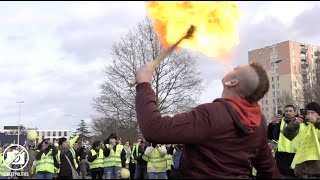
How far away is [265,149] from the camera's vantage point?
3.59m

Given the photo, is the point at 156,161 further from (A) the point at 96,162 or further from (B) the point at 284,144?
(B) the point at 284,144

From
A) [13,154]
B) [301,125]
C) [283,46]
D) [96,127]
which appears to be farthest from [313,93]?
[283,46]

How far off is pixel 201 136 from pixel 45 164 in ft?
37.7

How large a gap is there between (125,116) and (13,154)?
88.4ft

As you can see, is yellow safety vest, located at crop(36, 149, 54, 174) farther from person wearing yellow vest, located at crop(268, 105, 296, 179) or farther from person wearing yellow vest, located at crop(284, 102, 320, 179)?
person wearing yellow vest, located at crop(284, 102, 320, 179)

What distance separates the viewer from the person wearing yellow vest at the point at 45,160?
1380cm

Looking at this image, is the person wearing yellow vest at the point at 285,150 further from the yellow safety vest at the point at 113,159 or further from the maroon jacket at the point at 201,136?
the yellow safety vest at the point at 113,159

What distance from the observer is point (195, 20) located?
3.57m

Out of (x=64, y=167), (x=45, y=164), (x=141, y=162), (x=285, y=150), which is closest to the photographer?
(x=285, y=150)

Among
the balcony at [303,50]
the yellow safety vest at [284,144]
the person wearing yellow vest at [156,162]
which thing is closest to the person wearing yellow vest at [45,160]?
the person wearing yellow vest at [156,162]

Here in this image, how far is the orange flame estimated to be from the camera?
11.6 ft

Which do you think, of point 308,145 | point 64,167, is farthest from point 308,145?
point 64,167

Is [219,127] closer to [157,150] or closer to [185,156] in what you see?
[185,156]

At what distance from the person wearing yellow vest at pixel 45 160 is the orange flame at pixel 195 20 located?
10.8 m
